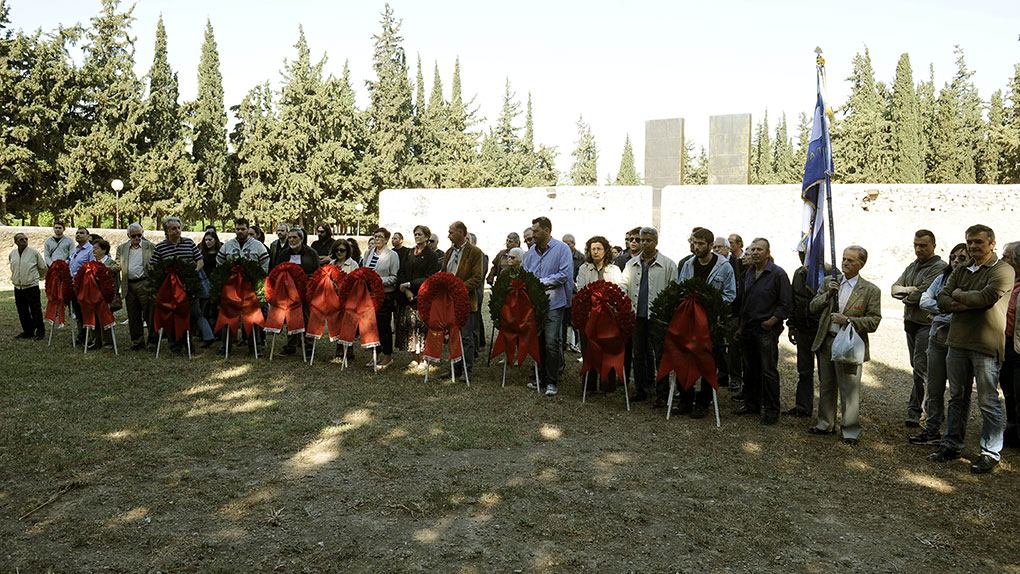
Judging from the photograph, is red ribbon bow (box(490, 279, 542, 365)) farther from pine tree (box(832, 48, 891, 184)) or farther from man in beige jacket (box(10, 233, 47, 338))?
pine tree (box(832, 48, 891, 184))

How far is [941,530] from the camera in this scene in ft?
13.5

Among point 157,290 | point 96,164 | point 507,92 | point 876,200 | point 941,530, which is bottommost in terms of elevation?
point 941,530

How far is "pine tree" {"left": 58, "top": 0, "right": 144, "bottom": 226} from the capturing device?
28.9 meters

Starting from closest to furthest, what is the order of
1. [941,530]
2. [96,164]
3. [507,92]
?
[941,530] < [96,164] < [507,92]

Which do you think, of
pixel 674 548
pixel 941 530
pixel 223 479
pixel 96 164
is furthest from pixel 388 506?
pixel 96 164

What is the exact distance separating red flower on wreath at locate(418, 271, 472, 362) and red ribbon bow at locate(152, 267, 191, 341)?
11.1 ft

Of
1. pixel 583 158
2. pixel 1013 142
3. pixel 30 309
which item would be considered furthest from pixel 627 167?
pixel 30 309

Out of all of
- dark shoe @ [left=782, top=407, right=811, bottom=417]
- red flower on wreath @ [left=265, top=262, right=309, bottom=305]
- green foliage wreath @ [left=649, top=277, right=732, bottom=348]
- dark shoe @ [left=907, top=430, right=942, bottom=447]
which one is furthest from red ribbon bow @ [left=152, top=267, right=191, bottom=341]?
dark shoe @ [left=907, top=430, right=942, bottom=447]

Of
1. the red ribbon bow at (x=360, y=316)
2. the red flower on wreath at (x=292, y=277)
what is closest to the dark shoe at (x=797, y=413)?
the red ribbon bow at (x=360, y=316)

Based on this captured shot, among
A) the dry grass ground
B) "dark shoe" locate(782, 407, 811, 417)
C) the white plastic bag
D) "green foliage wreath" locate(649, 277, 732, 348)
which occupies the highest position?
"green foliage wreath" locate(649, 277, 732, 348)

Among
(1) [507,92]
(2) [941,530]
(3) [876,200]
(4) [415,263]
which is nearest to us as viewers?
(2) [941,530]

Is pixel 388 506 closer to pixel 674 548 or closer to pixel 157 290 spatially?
pixel 674 548

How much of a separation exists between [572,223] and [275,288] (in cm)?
1144

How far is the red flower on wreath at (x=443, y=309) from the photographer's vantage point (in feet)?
25.1
